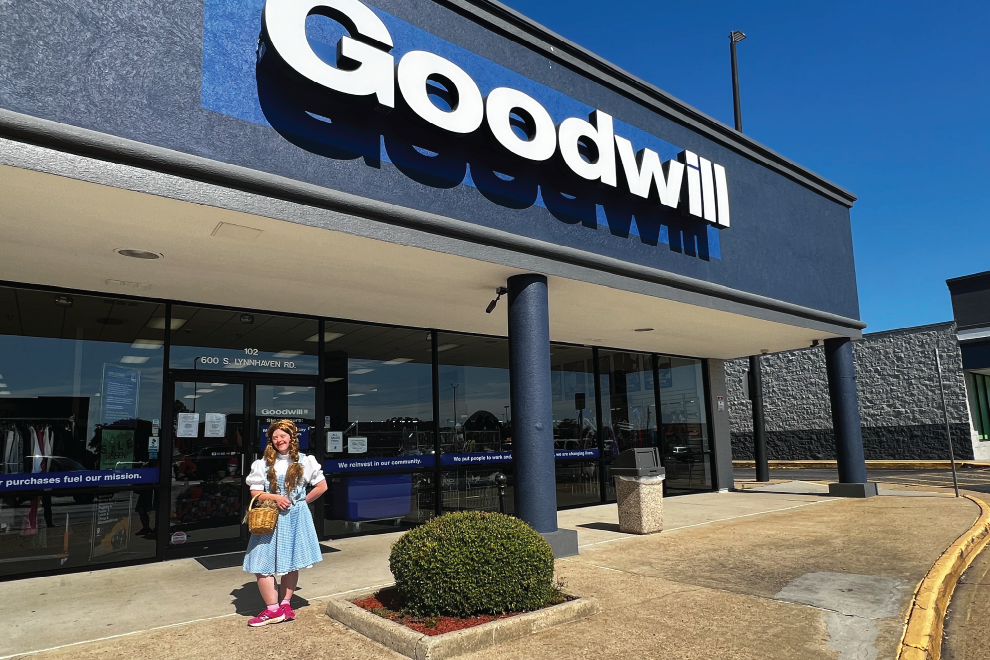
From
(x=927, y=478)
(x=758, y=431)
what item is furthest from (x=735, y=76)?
(x=927, y=478)

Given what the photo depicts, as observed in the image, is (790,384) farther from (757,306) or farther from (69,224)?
(69,224)

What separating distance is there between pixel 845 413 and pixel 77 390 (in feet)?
49.8

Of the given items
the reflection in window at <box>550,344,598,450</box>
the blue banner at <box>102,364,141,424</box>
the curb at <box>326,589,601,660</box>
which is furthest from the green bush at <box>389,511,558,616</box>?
the reflection in window at <box>550,344,598,450</box>

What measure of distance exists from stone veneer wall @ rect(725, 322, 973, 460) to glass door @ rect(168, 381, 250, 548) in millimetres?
28500

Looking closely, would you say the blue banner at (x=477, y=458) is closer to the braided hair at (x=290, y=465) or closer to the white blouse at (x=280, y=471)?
the white blouse at (x=280, y=471)

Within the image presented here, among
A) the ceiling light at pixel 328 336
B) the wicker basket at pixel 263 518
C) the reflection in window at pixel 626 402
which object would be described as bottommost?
the wicker basket at pixel 263 518

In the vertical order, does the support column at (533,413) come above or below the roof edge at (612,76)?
below

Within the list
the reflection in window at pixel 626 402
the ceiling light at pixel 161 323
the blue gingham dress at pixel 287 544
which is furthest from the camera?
the reflection in window at pixel 626 402

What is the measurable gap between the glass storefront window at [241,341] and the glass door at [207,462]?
37 cm

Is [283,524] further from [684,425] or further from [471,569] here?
[684,425]

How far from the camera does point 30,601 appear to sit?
7.05 metres

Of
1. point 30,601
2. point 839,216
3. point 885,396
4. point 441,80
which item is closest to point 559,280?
point 441,80

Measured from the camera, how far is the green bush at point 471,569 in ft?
17.9

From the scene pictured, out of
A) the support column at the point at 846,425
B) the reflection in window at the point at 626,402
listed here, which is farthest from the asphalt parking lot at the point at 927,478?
the reflection in window at the point at 626,402
